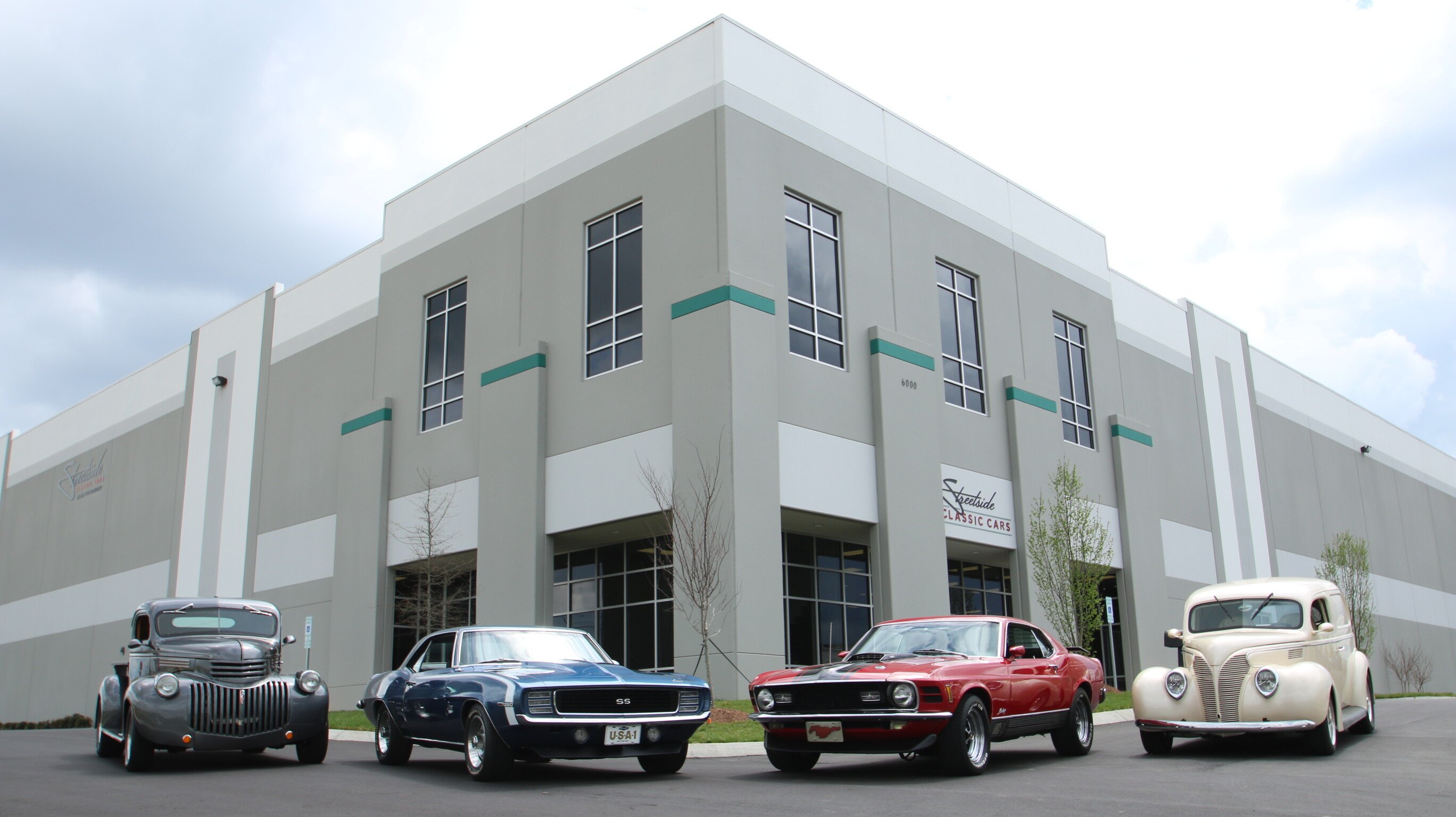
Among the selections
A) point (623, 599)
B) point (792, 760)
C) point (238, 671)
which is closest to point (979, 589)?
point (623, 599)

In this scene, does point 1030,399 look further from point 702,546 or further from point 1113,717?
point 702,546

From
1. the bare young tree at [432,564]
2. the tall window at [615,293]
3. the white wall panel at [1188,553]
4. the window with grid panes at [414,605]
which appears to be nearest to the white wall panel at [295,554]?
the window with grid panes at [414,605]

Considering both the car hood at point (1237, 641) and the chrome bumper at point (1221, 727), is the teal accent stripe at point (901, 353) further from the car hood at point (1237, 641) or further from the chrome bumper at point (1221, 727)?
the chrome bumper at point (1221, 727)

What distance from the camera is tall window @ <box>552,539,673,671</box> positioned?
79.2ft

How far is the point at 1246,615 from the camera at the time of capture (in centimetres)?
1279

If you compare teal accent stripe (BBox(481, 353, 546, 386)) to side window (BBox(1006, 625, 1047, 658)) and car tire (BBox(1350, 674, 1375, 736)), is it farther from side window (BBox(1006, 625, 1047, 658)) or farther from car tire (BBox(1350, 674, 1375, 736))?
car tire (BBox(1350, 674, 1375, 736))

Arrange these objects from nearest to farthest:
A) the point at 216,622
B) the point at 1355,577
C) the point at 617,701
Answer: the point at 617,701, the point at 216,622, the point at 1355,577

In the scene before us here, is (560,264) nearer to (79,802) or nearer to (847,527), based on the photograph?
(847,527)

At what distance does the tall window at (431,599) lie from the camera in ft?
89.6

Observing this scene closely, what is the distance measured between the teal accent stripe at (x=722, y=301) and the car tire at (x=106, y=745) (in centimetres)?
1243

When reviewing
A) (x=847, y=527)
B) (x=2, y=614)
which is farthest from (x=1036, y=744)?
(x=2, y=614)

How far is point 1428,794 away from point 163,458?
41.5 metres

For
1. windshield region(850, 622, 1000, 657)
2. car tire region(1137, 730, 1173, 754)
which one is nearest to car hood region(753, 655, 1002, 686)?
windshield region(850, 622, 1000, 657)

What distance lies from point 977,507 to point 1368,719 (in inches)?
525
